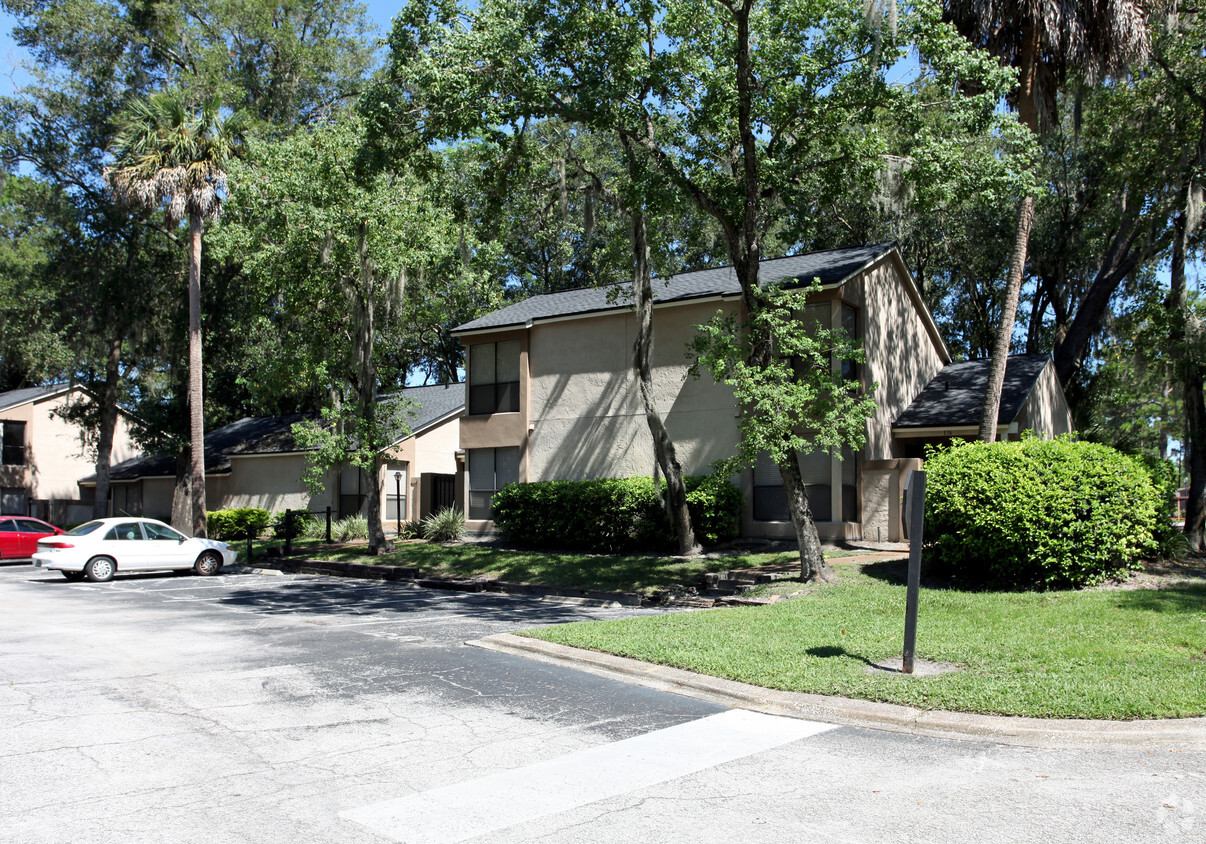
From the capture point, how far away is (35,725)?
282 inches

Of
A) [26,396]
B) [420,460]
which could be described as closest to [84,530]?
[420,460]

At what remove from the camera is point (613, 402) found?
24.1 m

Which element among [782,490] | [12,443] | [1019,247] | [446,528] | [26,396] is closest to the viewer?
[1019,247]

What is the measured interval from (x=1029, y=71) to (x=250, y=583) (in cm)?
1879

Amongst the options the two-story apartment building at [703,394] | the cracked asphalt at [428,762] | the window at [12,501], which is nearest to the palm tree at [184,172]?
the two-story apartment building at [703,394]

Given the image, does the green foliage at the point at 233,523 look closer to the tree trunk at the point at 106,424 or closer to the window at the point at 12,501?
the tree trunk at the point at 106,424

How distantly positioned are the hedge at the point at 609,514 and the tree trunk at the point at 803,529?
153 inches

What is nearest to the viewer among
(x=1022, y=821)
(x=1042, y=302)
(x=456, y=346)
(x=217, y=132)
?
(x=1022, y=821)

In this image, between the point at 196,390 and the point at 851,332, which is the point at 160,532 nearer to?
the point at 196,390

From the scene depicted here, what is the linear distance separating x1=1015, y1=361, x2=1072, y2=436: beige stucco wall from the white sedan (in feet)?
64.3

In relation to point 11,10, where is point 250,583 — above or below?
A: below

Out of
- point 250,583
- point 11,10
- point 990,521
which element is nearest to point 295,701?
point 990,521

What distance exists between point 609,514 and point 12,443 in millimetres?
32106

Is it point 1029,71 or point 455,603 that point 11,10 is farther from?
point 1029,71
